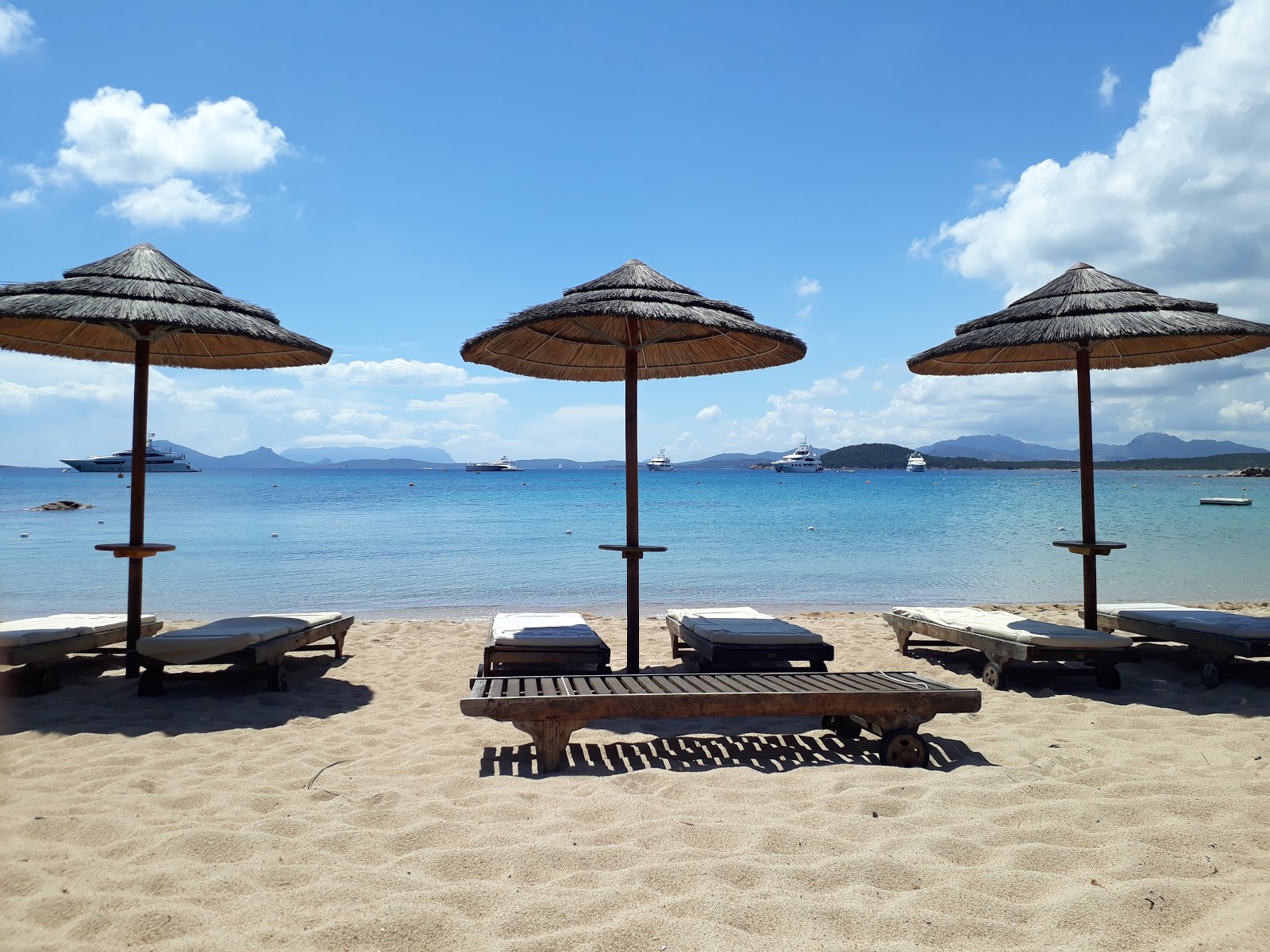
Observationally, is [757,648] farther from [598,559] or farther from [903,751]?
[598,559]

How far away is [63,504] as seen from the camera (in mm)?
38000

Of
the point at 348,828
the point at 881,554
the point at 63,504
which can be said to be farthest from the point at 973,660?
the point at 63,504

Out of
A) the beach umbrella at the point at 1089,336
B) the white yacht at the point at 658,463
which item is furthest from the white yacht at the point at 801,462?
the beach umbrella at the point at 1089,336

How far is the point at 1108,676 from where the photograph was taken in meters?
5.55

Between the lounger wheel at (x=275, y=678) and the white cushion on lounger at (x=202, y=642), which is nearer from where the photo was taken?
the white cushion on lounger at (x=202, y=642)

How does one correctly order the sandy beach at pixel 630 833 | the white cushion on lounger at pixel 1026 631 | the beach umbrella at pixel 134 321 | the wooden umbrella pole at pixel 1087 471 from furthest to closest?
the wooden umbrella pole at pixel 1087 471 < the white cushion on lounger at pixel 1026 631 < the beach umbrella at pixel 134 321 < the sandy beach at pixel 630 833

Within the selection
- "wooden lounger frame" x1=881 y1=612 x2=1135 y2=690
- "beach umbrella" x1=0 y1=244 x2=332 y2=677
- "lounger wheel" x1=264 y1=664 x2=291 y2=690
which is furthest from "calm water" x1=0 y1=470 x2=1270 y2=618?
"wooden lounger frame" x1=881 y1=612 x2=1135 y2=690

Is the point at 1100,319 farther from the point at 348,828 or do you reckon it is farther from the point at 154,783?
the point at 154,783

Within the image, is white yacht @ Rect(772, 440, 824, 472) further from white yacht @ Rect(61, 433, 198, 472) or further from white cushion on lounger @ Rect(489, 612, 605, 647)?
white cushion on lounger @ Rect(489, 612, 605, 647)

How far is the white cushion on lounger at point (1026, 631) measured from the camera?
17.7 feet

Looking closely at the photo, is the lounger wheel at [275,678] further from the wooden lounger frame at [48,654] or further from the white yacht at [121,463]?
the white yacht at [121,463]

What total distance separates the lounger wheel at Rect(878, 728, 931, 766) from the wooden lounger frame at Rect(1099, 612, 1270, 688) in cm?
301

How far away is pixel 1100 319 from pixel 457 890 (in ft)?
19.1

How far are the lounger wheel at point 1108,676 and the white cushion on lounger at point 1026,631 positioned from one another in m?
0.22
